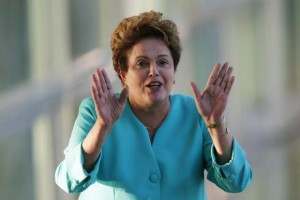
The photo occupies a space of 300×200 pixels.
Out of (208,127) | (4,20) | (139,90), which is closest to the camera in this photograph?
(208,127)

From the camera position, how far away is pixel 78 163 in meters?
1.69

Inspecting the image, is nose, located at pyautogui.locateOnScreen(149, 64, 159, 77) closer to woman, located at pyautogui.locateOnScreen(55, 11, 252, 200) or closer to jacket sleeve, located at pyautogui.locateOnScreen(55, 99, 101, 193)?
woman, located at pyautogui.locateOnScreen(55, 11, 252, 200)

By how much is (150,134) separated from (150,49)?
0.27 meters

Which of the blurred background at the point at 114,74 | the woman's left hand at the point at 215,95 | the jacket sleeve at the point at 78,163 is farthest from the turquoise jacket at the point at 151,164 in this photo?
the blurred background at the point at 114,74

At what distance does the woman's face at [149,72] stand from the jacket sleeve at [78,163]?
161 mm

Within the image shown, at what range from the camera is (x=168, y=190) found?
180cm

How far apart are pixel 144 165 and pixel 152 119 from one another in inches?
7.1

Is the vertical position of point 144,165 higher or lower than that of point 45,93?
lower

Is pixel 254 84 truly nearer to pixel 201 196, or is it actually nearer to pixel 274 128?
pixel 274 128

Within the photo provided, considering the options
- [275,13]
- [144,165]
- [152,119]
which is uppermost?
[275,13]

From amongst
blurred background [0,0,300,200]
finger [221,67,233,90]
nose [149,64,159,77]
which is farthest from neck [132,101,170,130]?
blurred background [0,0,300,200]

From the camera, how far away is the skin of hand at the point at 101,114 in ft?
5.51

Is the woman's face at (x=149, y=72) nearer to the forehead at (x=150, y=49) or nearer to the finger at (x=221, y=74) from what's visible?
the forehead at (x=150, y=49)

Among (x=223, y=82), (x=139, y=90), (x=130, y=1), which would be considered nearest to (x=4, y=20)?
(x=130, y=1)
